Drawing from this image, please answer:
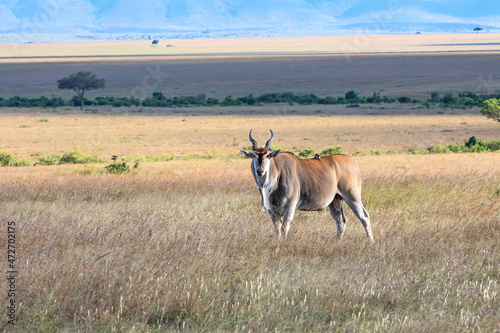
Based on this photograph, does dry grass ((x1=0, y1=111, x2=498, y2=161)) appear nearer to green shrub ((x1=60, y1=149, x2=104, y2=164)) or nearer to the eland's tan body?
green shrub ((x1=60, y1=149, x2=104, y2=164))

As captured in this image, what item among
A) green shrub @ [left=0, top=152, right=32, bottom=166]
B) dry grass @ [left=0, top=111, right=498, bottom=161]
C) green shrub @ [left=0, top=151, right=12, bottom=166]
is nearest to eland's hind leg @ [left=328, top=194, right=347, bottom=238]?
green shrub @ [left=0, top=152, right=32, bottom=166]

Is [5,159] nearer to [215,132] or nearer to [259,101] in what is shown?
[215,132]

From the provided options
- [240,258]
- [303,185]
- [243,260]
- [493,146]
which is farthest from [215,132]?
[243,260]

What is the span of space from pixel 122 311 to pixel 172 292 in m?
0.51

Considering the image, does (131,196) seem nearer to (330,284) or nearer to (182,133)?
(330,284)

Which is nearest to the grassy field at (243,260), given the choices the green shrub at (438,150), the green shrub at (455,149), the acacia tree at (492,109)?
the green shrub at (455,149)

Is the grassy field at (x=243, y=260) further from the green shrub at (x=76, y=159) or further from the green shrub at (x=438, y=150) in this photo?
the green shrub at (x=438, y=150)

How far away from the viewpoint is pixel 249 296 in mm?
5922

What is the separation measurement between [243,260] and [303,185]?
6.74 ft

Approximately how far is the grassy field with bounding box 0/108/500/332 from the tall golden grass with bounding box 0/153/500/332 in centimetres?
2

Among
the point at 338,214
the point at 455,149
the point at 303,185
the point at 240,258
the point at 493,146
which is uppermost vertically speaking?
the point at 303,185

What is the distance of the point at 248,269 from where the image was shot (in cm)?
673

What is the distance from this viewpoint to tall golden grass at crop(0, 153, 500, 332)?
5.41 meters

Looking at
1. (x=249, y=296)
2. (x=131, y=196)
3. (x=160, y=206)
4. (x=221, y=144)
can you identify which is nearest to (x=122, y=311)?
(x=249, y=296)
